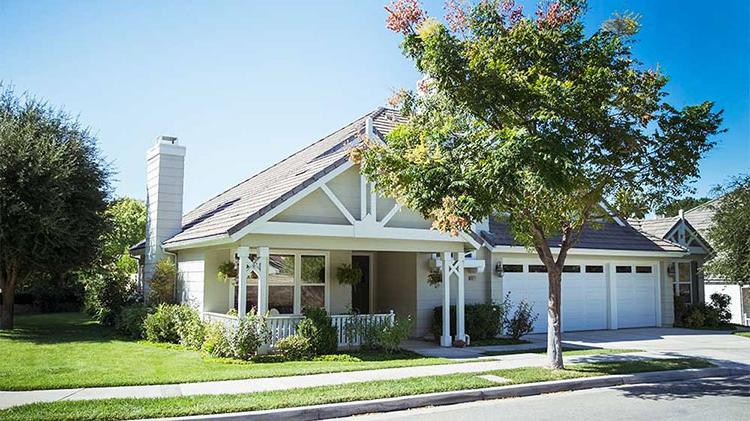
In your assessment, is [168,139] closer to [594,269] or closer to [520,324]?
[520,324]

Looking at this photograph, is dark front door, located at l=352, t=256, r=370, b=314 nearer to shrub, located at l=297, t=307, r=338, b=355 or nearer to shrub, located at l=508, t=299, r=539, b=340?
shrub, located at l=508, t=299, r=539, b=340

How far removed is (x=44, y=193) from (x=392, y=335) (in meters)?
11.2

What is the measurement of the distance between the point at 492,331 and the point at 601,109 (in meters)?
8.86

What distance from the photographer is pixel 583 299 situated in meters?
21.3

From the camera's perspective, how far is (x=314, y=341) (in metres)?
13.7

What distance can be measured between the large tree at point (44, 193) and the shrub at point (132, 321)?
256cm

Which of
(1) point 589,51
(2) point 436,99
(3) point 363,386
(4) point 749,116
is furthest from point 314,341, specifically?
(4) point 749,116

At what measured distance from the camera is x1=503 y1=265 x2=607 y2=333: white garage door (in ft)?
65.2

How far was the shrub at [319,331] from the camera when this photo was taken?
13.8m

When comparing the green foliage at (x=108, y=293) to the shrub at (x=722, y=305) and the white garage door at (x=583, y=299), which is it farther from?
the shrub at (x=722, y=305)

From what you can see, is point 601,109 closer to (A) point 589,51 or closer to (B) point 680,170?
(A) point 589,51

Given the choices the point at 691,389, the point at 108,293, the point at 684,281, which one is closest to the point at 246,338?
the point at 691,389

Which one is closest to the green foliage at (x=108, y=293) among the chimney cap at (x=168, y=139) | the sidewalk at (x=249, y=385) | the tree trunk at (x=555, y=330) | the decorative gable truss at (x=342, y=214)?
the chimney cap at (x=168, y=139)

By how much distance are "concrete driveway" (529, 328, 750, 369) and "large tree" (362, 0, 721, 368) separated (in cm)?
535
